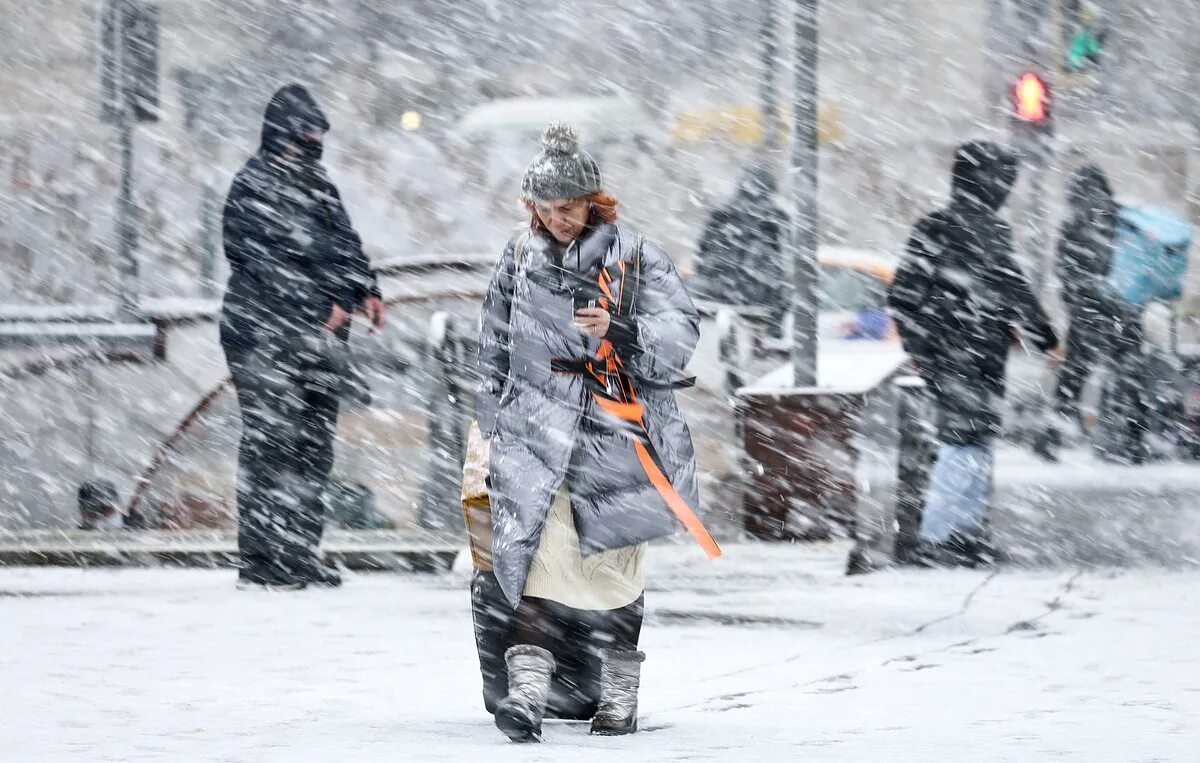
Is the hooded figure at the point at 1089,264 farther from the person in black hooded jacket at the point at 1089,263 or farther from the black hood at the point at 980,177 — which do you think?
the black hood at the point at 980,177

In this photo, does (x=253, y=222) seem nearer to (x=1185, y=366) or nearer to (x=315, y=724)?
(x=315, y=724)

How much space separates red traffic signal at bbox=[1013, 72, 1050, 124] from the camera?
429 inches

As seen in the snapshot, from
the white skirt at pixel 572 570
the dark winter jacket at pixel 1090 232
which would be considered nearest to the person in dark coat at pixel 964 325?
the dark winter jacket at pixel 1090 232

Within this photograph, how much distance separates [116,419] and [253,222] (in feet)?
12.0

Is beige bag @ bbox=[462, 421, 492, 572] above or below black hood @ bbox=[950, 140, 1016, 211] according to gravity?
below

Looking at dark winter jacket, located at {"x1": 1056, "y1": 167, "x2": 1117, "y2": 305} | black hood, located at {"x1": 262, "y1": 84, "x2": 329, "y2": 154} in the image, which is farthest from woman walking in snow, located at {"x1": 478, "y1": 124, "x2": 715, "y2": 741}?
dark winter jacket, located at {"x1": 1056, "y1": 167, "x2": 1117, "y2": 305}

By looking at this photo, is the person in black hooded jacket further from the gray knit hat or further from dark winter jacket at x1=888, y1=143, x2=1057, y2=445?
the gray knit hat

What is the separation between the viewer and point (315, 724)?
19.0ft

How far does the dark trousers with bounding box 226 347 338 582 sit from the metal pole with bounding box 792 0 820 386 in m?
2.51

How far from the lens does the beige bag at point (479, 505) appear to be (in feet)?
18.8

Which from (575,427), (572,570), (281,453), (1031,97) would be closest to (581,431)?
(575,427)

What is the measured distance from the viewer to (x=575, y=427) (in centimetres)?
558

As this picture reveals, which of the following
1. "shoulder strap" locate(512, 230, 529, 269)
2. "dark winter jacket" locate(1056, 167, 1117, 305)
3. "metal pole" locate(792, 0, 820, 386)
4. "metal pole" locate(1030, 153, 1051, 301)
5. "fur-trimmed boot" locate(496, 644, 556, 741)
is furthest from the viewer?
"dark winter jacket" locate(1056, 167, 1117, 305)

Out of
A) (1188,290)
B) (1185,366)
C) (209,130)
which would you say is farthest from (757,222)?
(209,130)
